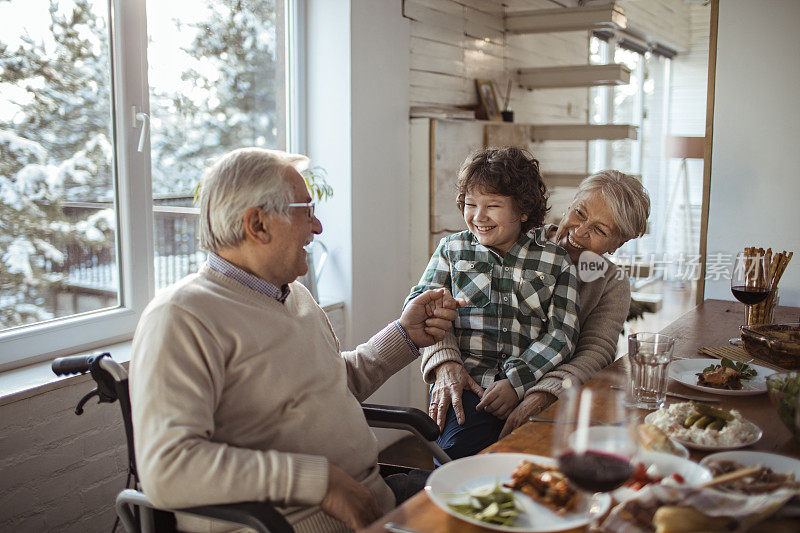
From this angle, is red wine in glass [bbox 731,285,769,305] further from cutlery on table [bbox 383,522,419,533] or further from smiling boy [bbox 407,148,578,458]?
cutlery on table [bbox 383,522,419,533]

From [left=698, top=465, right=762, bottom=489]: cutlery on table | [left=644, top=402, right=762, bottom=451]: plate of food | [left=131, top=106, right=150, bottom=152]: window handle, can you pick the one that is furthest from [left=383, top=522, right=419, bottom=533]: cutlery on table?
[left=131, top=106, right=150, bottom=152]: window handle

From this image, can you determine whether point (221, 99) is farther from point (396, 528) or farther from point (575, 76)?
point (396, 528)

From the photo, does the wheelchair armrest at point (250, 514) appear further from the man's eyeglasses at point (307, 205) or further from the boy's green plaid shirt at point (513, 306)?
the boy's green plaid shirt at point (513, 306)

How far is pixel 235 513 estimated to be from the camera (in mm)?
1245

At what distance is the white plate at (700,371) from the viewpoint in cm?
166

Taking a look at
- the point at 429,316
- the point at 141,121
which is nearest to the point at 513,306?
the point at 429,316

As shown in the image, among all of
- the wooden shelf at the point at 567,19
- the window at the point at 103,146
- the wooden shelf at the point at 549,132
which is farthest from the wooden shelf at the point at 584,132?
the window at the point at 103,146

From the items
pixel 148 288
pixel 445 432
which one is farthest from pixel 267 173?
pixel 148 288

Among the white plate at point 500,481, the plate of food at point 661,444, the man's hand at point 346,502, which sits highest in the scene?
the plate of food at point 661,444

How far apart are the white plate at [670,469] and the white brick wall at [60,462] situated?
5.18ft

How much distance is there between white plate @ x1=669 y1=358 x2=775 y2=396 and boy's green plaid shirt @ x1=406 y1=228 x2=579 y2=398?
0.31 meters

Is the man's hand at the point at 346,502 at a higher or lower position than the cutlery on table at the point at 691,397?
lower

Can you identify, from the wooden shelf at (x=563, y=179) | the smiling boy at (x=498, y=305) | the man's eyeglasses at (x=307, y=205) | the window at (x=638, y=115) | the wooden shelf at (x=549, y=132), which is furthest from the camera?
the window at (x=638, y=115)

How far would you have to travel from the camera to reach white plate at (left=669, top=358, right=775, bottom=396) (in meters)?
1.66
